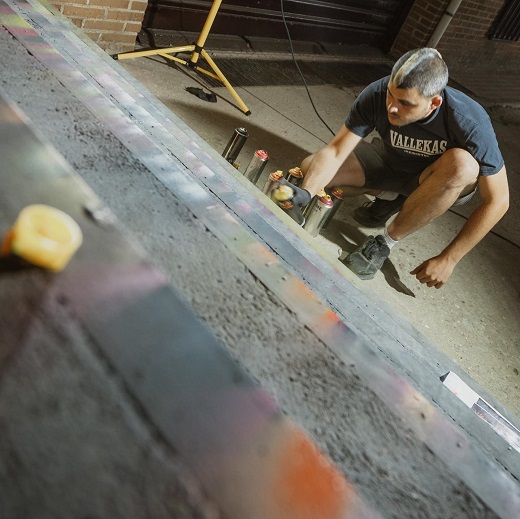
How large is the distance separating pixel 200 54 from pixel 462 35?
16.7ft

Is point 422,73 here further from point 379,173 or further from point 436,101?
point 379,173

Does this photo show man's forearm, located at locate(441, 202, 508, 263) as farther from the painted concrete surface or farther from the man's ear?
the painted concrete surface

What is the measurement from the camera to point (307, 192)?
9.05 ft

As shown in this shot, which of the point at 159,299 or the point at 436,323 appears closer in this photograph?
the point at 159,299

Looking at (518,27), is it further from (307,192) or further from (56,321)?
(56,321)

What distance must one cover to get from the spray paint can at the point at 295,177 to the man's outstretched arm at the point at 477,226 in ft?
2.94

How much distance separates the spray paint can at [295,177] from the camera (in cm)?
290

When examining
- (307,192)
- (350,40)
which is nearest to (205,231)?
(307,192)

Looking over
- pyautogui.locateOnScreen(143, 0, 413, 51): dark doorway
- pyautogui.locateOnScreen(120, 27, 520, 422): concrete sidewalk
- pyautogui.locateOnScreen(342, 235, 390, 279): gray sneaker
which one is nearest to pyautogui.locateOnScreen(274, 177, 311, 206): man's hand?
pyautogui.locateOnScreen(120, 27, 520, 422): concrete sidewalk

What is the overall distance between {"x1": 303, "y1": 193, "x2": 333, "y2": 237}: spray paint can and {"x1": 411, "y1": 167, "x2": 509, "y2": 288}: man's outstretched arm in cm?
64

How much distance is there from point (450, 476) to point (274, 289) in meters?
0.64

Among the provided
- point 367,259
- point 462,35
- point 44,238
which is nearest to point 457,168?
point 367,259

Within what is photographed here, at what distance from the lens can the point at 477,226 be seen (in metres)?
2.64

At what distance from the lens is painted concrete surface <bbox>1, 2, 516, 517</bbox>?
1.05 meters
